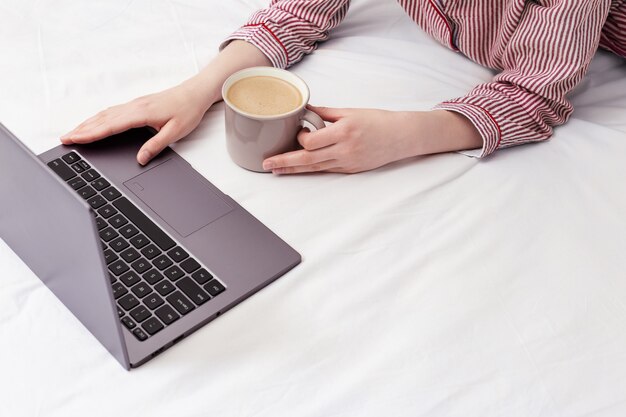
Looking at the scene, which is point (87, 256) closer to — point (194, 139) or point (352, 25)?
point (194, 139)

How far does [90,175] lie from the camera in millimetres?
731

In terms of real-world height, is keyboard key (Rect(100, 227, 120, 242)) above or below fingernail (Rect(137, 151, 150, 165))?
below

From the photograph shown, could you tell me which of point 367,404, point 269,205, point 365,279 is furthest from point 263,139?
point 367,404

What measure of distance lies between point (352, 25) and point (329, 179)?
0.34m

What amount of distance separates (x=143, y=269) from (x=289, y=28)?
0.43 meters

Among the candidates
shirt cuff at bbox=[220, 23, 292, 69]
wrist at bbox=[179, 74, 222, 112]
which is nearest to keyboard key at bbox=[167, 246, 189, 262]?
wrist at bbox=[179, 74, 222, 112]

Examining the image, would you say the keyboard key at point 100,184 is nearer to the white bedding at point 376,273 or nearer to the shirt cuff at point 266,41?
the white bedding at point 376,273

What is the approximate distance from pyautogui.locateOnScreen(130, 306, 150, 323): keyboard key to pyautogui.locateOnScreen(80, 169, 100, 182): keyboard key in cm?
19

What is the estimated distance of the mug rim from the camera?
0.71 m

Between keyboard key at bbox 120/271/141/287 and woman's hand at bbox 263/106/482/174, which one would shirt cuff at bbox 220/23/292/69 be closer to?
woman's hand at bbox 263/106/482/174

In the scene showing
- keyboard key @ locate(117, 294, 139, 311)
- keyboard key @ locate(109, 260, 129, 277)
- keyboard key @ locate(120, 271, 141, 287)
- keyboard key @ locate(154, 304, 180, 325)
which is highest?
keyboard key @ locate(109, 260, 129, 277)

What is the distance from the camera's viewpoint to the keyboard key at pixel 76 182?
72cm

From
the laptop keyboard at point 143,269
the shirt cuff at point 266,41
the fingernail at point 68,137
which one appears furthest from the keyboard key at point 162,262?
the shirt cuff at point 266,41

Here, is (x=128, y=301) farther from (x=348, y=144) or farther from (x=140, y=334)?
(x=348, y=144)
